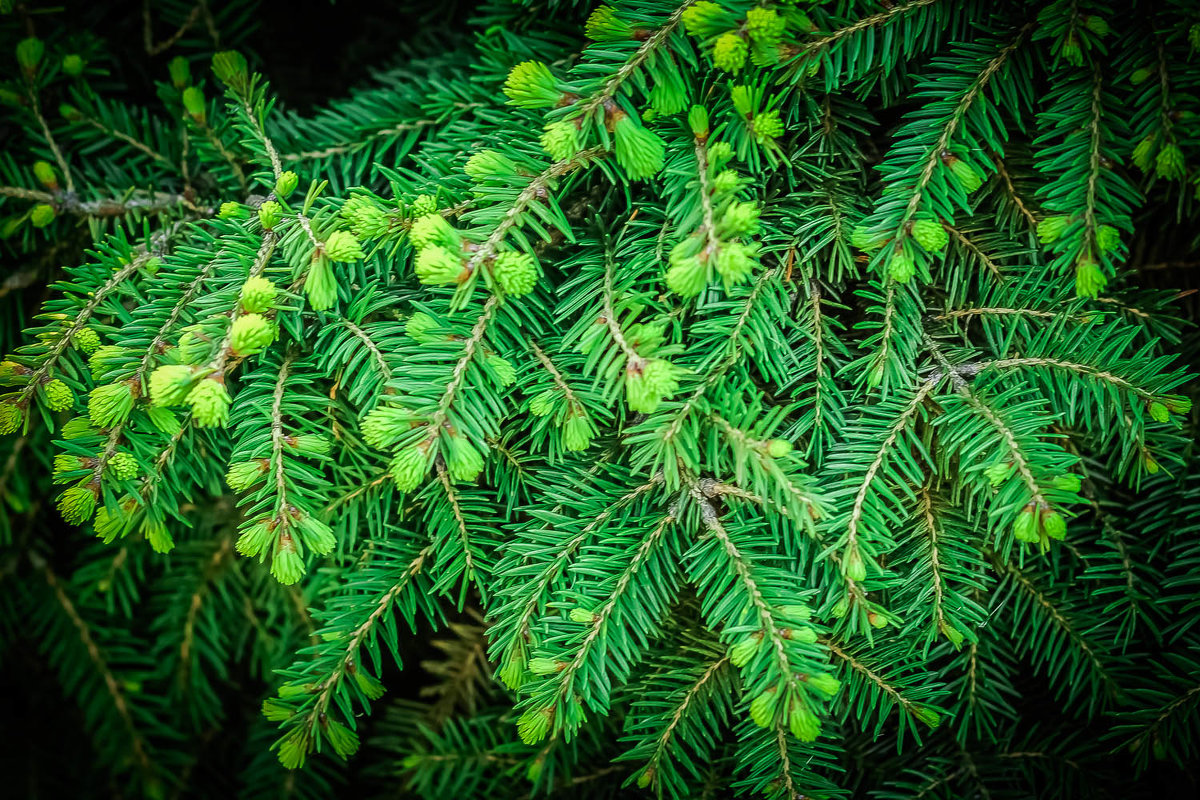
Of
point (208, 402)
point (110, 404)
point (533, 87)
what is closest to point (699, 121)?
point (533, 87)

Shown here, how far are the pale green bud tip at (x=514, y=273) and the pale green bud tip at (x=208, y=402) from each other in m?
0.27

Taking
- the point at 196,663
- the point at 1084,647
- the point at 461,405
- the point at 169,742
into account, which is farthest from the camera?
the point at 169,742

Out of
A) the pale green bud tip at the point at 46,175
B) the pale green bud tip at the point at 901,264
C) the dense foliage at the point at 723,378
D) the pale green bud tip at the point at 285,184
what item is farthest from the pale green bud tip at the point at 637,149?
the pale green bud tip at the point at 46,175

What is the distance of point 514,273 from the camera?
59 centimetres

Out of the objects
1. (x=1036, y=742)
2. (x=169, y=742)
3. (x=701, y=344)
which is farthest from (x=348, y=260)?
(x=169, y=742)

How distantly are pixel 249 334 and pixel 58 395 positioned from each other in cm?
23

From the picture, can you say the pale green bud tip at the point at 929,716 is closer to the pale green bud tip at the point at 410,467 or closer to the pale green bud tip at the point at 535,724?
the pale green bud tip at the point at 535,724

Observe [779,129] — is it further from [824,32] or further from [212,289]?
[212,289]

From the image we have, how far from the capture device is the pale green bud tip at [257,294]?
2.03ft

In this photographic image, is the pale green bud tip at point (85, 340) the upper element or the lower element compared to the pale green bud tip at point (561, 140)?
lower

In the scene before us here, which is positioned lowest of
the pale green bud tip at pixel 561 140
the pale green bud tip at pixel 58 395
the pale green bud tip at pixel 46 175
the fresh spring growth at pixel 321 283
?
the pale green bud tip at pixel 58 395

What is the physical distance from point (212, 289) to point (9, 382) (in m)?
0.22

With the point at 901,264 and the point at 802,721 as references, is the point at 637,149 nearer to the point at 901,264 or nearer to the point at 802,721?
the point at 901,264

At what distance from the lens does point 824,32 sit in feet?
2.15
